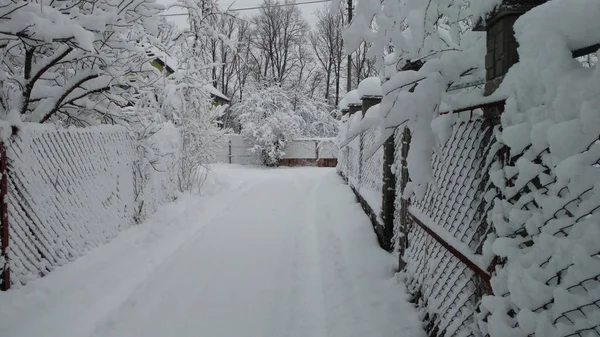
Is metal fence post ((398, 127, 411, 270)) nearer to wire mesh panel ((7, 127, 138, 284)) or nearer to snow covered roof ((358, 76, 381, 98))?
snow covered roof ((358, 76, 381, 98))

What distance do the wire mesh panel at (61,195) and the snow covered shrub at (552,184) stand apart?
452 centimetres

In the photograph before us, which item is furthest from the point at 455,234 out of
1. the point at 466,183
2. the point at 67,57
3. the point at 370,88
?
the point at 67,57

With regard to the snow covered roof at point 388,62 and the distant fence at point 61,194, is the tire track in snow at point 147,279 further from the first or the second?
the snow covered roof at point 388,62

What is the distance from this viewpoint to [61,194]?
15.4 ft

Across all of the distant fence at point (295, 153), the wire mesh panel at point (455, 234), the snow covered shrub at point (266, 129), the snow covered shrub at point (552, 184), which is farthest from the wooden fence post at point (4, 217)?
the distant fence at point (295, 153)

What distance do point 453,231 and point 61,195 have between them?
453 cm

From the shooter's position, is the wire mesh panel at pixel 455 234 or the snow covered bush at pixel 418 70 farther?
the wire mesh panel at pixel 455 234

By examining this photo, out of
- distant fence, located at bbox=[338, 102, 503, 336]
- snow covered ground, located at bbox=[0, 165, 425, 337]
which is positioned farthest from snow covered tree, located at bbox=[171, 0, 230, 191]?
distant fence, located at bbox=[338, 102, 503, 336]

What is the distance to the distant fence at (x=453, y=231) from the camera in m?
2.31

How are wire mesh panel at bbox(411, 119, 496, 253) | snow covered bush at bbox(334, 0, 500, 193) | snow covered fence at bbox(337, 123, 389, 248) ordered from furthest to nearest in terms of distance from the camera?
snow covered fence at bbox(337, 123, 389, 248)
wire mesh panel at bbox(411, 119, 496, 253)
snow covered bush at bbox(334, 0, 500, 193)

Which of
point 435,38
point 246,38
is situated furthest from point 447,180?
point 246,38

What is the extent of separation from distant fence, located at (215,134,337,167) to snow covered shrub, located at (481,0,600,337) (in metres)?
20.4

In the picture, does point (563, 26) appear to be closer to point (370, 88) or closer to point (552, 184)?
point (552, 184)

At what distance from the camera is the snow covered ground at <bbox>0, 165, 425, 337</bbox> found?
3426 mm
